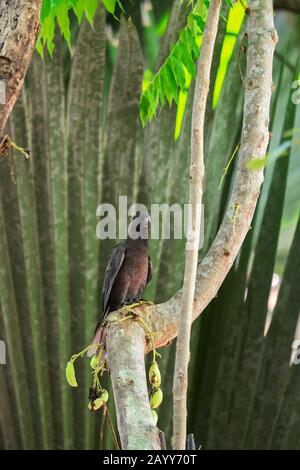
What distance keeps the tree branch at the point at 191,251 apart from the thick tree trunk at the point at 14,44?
60 centimetres

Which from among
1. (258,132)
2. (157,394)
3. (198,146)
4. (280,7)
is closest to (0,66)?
(198,146)

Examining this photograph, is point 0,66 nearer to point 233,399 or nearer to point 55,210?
point 55,210

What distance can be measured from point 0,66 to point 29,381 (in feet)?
8.13

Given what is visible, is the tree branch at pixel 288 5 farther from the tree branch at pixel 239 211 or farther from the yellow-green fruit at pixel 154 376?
the yellow-green fruit at pixel 154 376

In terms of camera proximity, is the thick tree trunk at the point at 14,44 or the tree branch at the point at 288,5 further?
the tree branch at the point at 288,5

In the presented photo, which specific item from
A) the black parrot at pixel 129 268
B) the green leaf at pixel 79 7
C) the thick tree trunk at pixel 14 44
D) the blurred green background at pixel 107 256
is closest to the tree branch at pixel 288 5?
the blurred green background at pixel 107 256

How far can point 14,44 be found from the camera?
8.43ft

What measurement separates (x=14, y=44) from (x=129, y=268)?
5.36 ft

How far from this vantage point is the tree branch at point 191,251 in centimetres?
212

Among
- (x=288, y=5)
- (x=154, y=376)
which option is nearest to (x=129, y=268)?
(x=154, y=376)

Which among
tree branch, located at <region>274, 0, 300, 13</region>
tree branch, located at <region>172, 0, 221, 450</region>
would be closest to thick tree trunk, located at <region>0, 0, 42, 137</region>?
tree branch, located at <region>172, 0, 221, 450</region>

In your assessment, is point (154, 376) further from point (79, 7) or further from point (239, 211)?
point (79, 7)

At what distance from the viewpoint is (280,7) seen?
4492mm
